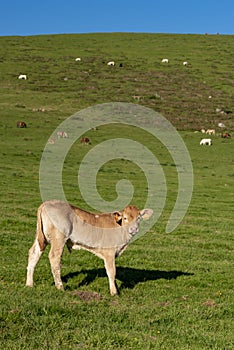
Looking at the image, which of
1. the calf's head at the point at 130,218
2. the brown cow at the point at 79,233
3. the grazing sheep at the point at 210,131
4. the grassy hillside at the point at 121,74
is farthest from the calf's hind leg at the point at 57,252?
the grazing sheep at the point at 210,131

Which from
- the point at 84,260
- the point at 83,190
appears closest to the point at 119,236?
the point at 84,260

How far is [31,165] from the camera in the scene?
3528 cm

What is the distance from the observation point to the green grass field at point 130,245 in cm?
795

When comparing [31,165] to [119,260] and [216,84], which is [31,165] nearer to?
[119,260]

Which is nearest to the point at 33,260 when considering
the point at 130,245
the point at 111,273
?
the point at 111,273

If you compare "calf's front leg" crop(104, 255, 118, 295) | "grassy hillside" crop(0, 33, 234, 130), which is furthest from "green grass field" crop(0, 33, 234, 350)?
"grassy hillside" crop(0, 33, 234, 130)

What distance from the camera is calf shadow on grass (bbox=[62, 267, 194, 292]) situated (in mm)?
11066

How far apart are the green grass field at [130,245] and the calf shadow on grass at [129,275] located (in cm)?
3

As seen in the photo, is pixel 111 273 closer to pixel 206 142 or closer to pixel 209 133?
pixel 206 142

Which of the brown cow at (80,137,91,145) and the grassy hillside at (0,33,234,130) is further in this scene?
the grassy hillside at (0,33,234,130)

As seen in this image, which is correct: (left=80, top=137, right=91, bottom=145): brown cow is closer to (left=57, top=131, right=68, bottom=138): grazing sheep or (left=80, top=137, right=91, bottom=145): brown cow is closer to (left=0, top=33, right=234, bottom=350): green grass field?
(left=0, top=33, right=234, bottom=350): green grass field

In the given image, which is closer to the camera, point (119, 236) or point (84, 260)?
point (119, 236)

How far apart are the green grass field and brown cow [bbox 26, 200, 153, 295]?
511mm

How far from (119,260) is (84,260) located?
1021 millimetres
